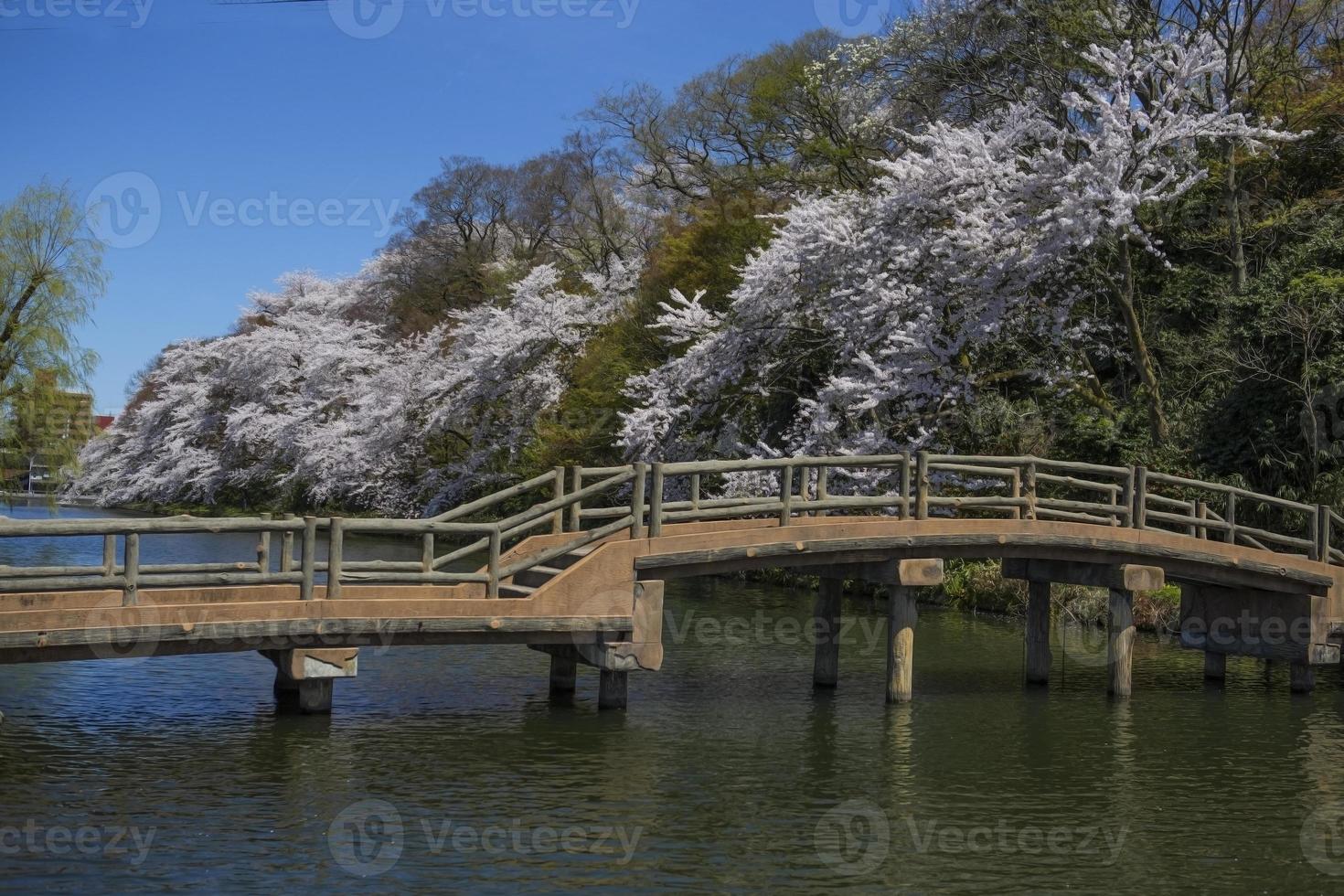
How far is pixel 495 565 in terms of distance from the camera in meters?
16.0

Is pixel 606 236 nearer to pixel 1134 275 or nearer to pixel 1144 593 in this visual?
pixel 1134 275

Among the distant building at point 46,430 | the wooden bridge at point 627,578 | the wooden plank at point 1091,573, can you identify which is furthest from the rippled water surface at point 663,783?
the distant building at point 46,430

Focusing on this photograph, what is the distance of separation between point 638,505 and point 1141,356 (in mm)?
15753

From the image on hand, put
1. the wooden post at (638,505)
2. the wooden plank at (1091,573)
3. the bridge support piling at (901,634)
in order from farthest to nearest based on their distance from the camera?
the wooden plank at (1091,573) < the bridge support piling at (901,634) < the wooden post at (638,505)

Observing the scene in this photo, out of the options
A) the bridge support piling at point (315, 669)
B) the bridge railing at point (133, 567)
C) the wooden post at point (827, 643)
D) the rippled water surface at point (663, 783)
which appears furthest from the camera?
the wooden post at point (827, 643)

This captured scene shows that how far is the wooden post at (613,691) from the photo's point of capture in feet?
58.8

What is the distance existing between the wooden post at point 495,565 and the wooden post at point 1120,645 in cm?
937

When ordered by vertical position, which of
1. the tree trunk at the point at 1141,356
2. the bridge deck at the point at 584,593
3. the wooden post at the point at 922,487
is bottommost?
the bridge deck at the point at 584,593

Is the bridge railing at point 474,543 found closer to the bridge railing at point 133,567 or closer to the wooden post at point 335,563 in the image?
the wooden post at point 335,563

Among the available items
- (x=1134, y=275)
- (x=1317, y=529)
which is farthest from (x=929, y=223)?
(x=1317, y=529)

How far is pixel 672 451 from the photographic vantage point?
3656 cm

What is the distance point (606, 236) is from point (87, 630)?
4563cm

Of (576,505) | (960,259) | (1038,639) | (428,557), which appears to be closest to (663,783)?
(428,557)

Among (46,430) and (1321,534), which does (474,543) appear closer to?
(1321,534)
